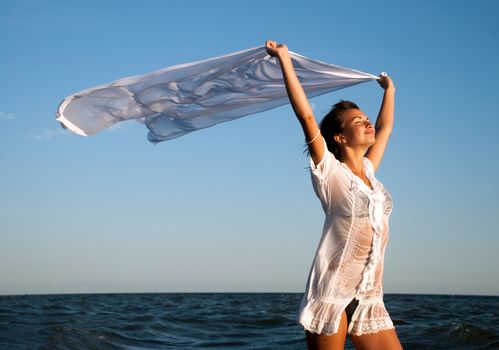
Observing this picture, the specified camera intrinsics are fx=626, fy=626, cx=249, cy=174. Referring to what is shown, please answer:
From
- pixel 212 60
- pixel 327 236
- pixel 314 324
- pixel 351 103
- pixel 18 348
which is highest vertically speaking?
pixel 212 60

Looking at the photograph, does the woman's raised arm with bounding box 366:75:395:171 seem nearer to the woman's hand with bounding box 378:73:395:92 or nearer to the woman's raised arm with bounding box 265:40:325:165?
the woman's hand with bounding box 378:73:395:92

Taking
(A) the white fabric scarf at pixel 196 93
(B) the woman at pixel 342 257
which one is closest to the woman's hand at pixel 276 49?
(B) the woman at pixel 342 257

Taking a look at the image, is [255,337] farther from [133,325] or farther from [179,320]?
[179,320]

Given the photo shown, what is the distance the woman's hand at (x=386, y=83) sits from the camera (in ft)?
17.7

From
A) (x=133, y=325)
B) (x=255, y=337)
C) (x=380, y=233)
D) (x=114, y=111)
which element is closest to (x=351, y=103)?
(x=380, y=233)

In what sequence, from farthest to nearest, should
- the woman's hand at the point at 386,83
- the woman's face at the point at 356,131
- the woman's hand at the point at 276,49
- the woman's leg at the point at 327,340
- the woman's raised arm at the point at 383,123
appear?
the woman's hand at the point at 386,83
the woman's raised arm at the point at 383,123
the woman's face at the point at 356,131
the woman's hand at the point at 276,49
the woman's leg at the point at 327,340

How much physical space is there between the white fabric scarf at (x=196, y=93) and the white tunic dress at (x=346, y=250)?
1488 millimetres

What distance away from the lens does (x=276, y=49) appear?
418 cm

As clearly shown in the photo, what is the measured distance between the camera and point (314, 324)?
152 inches

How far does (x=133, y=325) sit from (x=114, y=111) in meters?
11.1

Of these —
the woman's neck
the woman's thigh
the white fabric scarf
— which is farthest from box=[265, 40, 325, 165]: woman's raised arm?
the woman's thigh

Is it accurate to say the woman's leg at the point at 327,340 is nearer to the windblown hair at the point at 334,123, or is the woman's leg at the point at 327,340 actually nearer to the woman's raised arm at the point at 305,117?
the woman's raised arm at the point at 305,117

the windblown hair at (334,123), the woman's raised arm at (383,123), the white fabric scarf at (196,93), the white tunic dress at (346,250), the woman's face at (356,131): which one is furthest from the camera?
the white fabric scarf at (196,93)

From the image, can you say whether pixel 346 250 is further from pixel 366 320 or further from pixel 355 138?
pixel 355 138
